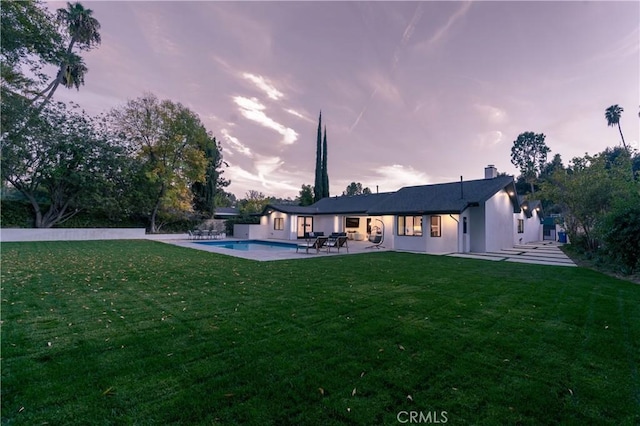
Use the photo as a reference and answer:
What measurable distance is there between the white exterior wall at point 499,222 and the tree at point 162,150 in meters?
23.3

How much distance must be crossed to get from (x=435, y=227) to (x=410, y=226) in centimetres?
140

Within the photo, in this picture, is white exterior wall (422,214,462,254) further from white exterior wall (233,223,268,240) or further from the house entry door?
white exterior wall (233,223,268,240)

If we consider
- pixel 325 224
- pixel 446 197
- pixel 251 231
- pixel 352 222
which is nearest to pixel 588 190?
pixel 446 197

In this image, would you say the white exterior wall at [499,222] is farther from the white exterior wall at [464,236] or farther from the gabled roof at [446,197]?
the white exterior wall at [464,236]

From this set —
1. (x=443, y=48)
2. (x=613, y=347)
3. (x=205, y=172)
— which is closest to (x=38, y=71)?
(x=205, y=172)

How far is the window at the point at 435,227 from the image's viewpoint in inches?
628

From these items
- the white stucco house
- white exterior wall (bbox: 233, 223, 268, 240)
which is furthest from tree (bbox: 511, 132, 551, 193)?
white exterior wall (bbox: 233, 223, 268, 240)

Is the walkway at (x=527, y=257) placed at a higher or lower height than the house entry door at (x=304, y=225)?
lower

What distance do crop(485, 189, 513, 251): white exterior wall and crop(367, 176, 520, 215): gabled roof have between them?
60 cm

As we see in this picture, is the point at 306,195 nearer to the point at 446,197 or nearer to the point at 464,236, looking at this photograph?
the point at 446,197

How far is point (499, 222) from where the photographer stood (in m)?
17.5

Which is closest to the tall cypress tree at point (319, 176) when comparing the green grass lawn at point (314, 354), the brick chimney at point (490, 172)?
the brick chimney at point (490, 172)
